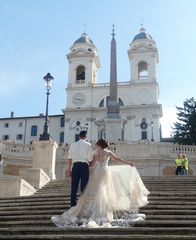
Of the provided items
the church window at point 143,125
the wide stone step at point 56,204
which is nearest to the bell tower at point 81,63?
the church window at point 143,125

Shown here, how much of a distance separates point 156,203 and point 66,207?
1.99 meters

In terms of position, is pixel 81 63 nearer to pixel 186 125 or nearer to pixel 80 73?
pixel 80 73

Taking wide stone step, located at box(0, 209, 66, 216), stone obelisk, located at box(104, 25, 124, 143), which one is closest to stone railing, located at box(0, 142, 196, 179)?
stone obelisk, located at box(104, 25, 124, 143)

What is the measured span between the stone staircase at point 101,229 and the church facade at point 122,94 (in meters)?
55.1

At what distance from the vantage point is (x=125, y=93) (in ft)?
235

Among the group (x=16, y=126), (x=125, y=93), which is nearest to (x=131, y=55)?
(x=125, y=93)

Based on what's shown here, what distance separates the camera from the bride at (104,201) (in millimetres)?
8180

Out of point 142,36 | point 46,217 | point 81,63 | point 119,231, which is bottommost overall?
point 119,231

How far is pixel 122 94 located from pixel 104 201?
2516 inches

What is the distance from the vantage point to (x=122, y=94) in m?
71.9

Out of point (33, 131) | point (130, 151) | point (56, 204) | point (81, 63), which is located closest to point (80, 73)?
point (81, 63)

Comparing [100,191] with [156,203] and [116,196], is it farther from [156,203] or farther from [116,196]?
[156,203]

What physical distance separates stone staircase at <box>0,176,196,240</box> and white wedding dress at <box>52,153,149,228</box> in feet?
0.87

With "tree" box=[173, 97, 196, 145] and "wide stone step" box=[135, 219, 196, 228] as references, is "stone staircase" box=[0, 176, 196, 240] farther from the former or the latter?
"tree" box=[173, 97, 196, 145]
